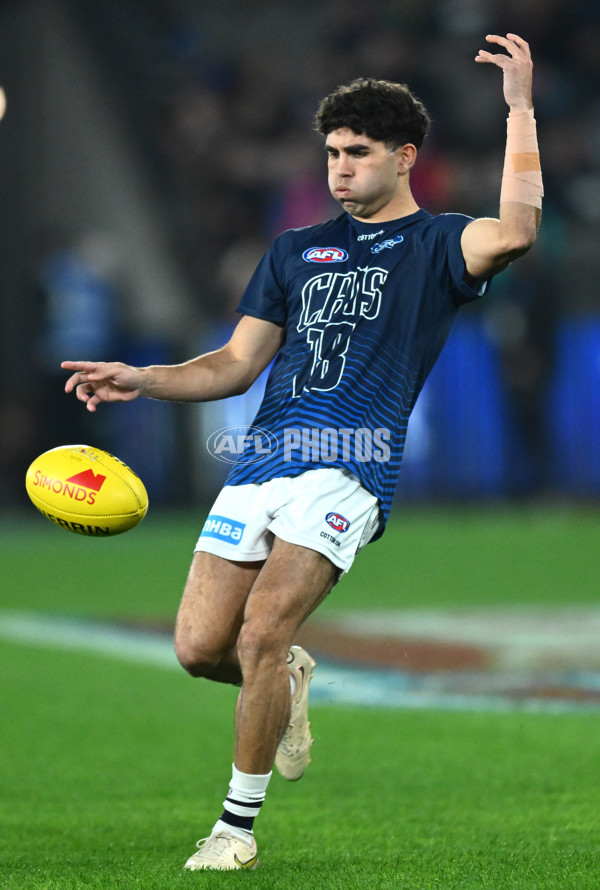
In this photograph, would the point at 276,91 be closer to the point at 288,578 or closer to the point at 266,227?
the point at 266,227

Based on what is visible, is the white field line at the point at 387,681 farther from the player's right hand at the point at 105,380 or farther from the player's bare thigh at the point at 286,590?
the player's right hand at the point at 105,380

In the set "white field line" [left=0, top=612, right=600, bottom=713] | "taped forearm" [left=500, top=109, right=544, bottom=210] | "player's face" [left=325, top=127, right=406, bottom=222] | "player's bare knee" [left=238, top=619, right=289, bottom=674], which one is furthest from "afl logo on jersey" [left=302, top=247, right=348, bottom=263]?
"white field line" [left=0, top=612, right=600, bottom=713]

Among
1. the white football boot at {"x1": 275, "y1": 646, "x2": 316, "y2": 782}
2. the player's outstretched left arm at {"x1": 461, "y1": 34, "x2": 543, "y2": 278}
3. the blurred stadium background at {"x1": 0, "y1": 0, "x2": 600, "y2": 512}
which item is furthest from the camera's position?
the blurred stadium background at {"x1": 0, "y1": 0, "x2": 600, "y2": 512}

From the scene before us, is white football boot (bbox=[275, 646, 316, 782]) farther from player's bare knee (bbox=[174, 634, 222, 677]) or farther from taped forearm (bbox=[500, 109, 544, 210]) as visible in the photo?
taped forearm (bbox=[500, 109, 544, 210])

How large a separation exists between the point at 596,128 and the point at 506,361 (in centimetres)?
515

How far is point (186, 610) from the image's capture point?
504 cm

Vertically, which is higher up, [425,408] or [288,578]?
[288,578]

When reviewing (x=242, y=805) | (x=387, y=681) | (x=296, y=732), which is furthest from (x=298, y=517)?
(x=387, y=681)

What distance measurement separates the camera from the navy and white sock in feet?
15.3

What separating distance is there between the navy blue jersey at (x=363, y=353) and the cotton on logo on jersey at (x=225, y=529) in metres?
0.16

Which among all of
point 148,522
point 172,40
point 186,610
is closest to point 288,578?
point 186,610

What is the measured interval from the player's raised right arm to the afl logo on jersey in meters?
0.33

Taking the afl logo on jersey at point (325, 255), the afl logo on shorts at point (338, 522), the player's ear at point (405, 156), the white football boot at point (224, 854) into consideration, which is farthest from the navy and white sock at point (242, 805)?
the player's ear at point (405, 156)

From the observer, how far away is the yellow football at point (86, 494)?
511 cm
